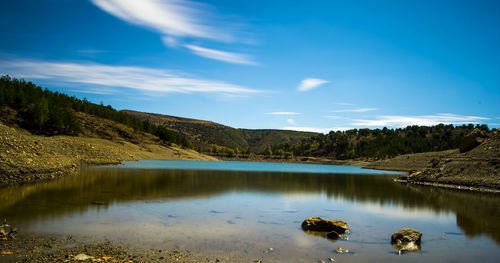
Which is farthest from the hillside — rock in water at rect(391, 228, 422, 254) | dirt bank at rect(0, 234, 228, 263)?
dirt bank at rect(0, 234, 228, 263)

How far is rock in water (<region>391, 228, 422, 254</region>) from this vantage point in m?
11.6

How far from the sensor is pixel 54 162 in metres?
32.9

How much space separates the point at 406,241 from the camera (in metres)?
11.9

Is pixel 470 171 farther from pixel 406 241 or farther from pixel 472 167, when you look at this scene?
pixel 406 241

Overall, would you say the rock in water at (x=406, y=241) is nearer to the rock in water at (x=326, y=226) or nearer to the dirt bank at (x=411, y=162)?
the rock in water at (x=326, y=226)

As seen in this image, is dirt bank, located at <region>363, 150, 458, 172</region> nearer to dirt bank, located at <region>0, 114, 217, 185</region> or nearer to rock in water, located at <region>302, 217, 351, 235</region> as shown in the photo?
rock in water, located at <region>302, 217, 351, 235</region>

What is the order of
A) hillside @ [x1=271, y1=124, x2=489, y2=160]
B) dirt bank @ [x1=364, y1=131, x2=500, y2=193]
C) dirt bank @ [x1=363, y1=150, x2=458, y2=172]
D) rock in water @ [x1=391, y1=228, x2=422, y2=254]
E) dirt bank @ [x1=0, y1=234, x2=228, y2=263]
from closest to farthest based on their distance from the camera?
dirt bank @ [x1=0, y1=234, x2=228, y2=263] < rock in water @ [x1=391, y1=228, x2=422, y2=254] < dirt bank @ [x1=364, y1=131, x2=500, y2=193] < dirt bank @ [x1=363, y1=150, x2=458, y2=172] < hillside @ [x1=271, y1=124, x2=489, y2=160]

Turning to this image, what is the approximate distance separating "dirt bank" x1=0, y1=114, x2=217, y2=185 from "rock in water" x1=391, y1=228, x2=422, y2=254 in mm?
26663

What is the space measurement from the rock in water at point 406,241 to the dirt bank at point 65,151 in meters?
26.7

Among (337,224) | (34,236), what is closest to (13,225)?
(34,236)

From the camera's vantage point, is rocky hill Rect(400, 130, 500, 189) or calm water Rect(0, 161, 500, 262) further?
rocky hill Rect(400, 130, 500, 189)

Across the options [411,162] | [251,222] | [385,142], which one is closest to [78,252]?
[251,222]

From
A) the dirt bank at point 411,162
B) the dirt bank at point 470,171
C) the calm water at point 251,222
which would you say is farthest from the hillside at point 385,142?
the calm water at point 251,222

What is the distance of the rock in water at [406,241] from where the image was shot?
38.1ft
